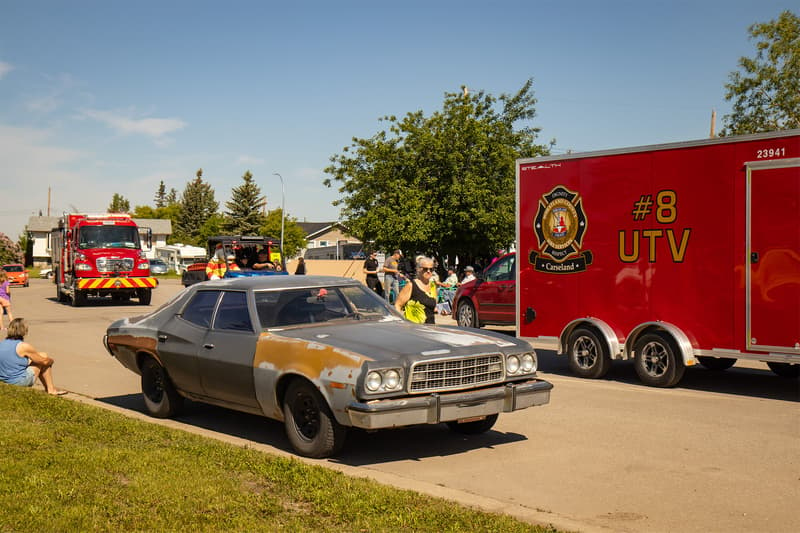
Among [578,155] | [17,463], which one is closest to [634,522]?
[17,463]

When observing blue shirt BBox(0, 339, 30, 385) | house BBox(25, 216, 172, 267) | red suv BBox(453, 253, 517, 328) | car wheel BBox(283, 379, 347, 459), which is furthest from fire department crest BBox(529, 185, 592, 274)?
house BBox(25, 216, 172, 267)

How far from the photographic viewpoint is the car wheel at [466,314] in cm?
1942

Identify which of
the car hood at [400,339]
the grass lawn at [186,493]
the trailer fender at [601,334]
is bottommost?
the grass lawn at [186,493]

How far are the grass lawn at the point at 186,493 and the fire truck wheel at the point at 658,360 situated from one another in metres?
6.24

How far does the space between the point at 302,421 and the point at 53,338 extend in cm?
1212

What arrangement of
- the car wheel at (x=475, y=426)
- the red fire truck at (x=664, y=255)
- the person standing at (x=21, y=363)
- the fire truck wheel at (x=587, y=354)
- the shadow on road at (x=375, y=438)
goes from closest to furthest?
the shadow on road at (x=375, y=438) → the car wheel at (x=475, y=426) → the red fire truck at (x=664, y=255) → the person standing at (x=21, y=363) → the fire truck wheel at (x=587, y=354)

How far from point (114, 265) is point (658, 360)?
20.8 metres

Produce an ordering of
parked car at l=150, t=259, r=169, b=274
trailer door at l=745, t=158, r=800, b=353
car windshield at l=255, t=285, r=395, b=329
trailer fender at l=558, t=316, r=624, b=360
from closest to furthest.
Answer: car windshield at l=255, t=285, r=395, b=329 → trailer door at l=745, t=158, r=800, b=353 → trailer fender at l=558, t=316, r=624, b=360 → parked car at l=150, t=259, r=169, b=274

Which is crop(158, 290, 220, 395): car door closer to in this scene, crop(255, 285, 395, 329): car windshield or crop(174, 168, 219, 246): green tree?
crop(255, 285, 395, 329): car windshield

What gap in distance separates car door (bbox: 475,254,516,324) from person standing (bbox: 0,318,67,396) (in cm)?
1000

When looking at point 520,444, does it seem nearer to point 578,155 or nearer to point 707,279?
point 707,279

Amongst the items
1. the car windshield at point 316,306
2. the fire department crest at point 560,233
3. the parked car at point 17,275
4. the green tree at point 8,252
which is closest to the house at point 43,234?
the green tree at point 8,252

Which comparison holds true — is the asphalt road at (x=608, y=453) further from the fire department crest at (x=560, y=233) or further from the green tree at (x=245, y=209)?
the green tree at (x=245, y=209)

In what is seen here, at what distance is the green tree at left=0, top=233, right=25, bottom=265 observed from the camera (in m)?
76.4
